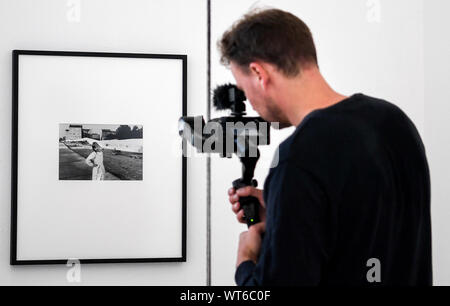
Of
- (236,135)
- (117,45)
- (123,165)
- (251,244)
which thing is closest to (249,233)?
(251,244)

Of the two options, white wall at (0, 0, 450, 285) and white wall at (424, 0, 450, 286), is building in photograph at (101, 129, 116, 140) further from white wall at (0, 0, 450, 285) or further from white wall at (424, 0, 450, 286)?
white wall at (424, 0, 450, 286)

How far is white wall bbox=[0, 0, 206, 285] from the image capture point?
1377 mm

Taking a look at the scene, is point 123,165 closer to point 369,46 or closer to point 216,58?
point 216,58

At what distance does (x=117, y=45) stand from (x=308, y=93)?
0.84m

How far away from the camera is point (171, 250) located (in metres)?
1.42

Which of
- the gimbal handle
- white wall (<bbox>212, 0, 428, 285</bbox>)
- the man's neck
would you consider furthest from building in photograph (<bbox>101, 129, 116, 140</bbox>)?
the man's neck

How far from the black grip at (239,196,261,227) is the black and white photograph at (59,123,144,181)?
2.02 ft

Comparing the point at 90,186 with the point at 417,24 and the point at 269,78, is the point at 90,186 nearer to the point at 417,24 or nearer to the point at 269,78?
the point at 269,78

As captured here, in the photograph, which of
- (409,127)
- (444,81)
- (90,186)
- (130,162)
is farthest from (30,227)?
(444,81)

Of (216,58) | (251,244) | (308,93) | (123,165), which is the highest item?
(216,58)

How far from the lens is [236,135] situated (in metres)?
0.86

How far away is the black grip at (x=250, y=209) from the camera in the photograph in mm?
853

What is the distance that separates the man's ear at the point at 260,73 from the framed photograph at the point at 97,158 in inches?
26.5

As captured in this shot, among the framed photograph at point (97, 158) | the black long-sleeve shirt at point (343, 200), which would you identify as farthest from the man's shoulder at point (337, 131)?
the framed photograph at point (97, 158)
